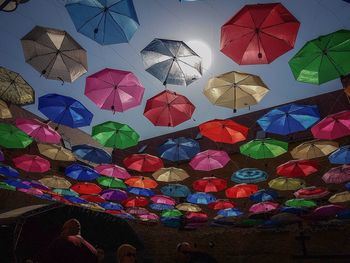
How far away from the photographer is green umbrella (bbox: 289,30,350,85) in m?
5.30

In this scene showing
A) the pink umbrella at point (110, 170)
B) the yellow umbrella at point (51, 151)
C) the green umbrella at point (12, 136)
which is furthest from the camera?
the pink umbrella at point (110, 170)

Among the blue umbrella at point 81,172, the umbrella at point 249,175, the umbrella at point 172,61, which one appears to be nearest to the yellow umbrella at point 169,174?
the umbrella at point 249,175

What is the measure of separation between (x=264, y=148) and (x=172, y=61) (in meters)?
4.68

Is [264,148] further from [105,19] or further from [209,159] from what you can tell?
[105,19]

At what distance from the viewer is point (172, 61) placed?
651cm

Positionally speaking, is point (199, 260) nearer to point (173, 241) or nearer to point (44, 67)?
point (44, 67)

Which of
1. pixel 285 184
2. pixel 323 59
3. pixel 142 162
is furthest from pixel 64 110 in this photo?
pixel 285 184

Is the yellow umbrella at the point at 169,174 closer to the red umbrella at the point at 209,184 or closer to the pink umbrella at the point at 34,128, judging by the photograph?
the red umbrella at the point at 209,184

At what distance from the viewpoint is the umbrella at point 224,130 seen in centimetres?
821

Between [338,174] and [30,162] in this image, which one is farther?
[30,162]

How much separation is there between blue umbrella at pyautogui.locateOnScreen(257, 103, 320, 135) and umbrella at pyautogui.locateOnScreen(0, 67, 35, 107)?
7.30 meters

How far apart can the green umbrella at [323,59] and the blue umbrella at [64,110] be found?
5849 mm

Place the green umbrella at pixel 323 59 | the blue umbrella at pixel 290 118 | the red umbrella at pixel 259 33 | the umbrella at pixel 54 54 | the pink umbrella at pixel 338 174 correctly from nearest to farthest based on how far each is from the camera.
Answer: the red umbrella at pixel 259 33, the green umbrella at pixel 323 59, the umbrella at pixel 54 54, the blue umbrella at pixel 290 118, the pink umbrella at pixel 338 174

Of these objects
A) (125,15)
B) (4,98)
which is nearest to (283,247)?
(125,15)
